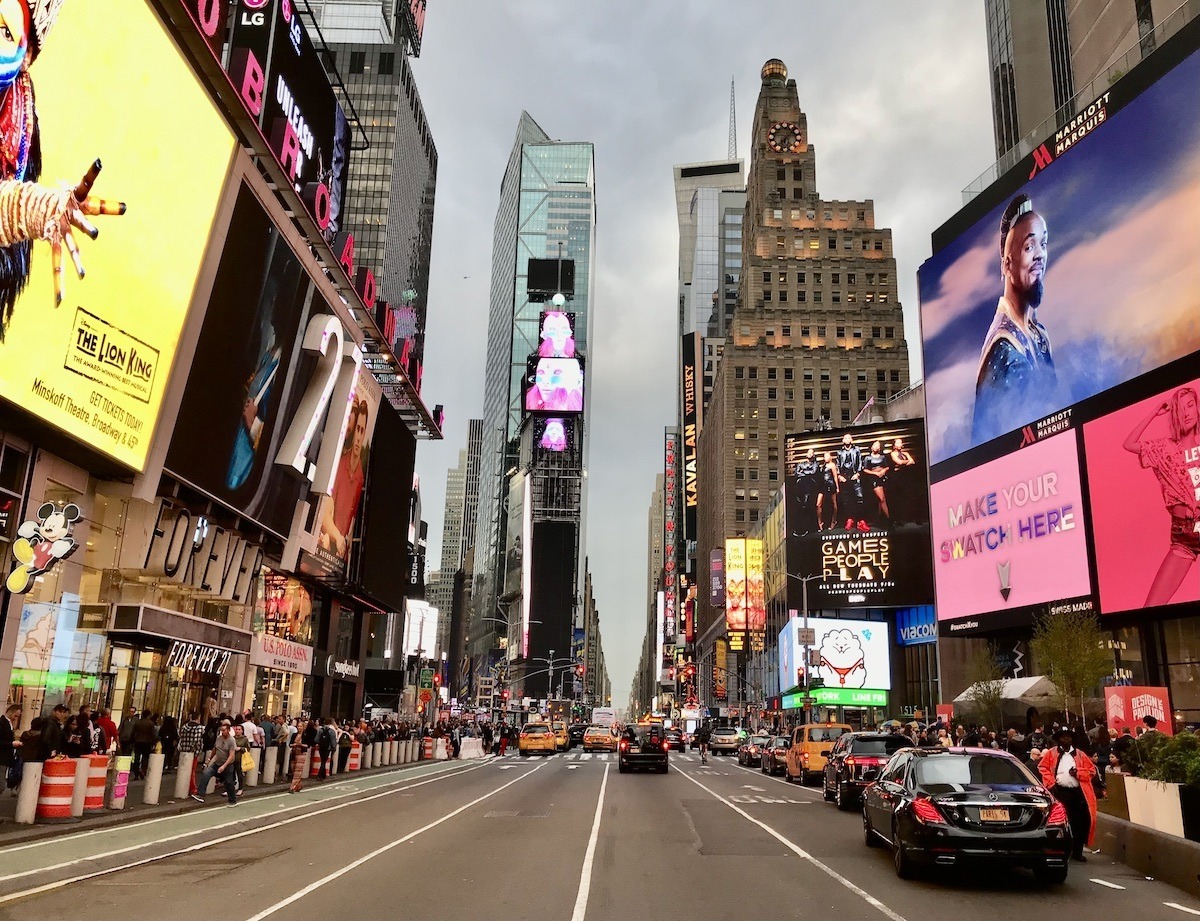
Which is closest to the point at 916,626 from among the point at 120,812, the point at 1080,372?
the point at 1080,372

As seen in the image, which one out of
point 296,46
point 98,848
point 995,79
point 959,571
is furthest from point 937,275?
point 995,79

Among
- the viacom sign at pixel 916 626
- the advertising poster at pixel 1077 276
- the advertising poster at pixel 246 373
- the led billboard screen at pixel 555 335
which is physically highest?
the led billboard screen at pixel 555 335

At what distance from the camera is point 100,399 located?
70.4 ft

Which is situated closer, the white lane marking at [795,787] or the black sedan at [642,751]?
the white lane marking at [795,787]

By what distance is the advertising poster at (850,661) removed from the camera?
70.8 meters

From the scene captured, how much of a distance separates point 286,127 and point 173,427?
1136 centimetres

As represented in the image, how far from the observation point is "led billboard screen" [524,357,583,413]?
159250 mm

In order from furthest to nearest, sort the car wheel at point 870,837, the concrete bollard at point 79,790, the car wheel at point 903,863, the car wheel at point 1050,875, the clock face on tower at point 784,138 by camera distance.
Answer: the clock face on tower at point 784,138, the concrete bollard at point 79,790, the car wheel at point 870,837, the car wheel at point 903,863, the car wheel at point 1050,875

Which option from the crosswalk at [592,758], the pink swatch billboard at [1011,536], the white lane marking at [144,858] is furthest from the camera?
the crosswalk at [592,758]

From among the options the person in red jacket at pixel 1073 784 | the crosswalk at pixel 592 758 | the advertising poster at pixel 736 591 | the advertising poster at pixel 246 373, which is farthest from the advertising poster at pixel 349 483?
the advertising poster at pixel 736 591

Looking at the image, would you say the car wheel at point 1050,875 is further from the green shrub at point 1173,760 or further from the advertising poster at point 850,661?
the advertising poster at point 850,661

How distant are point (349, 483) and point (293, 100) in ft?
52.1

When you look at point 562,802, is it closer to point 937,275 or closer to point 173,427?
point 173,427

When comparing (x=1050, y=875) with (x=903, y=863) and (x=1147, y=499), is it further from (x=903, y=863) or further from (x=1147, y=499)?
(x=1147, y=499)
